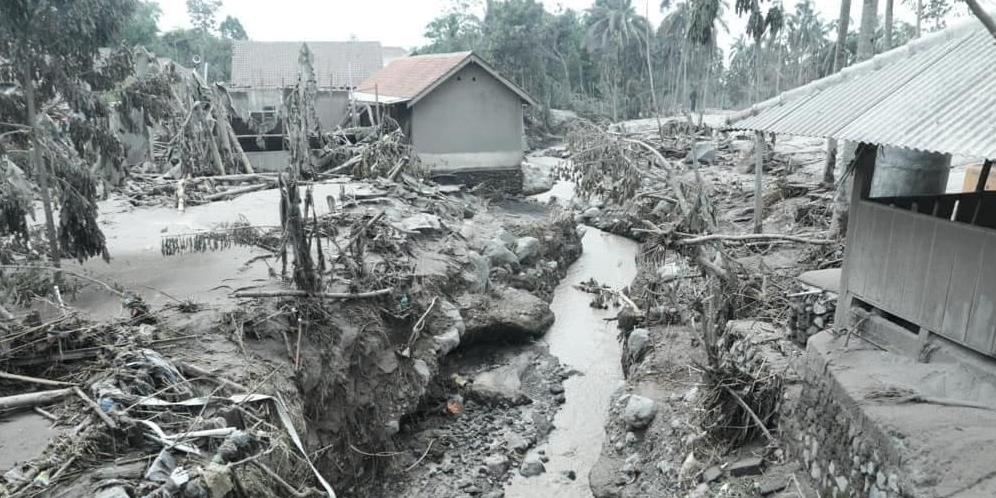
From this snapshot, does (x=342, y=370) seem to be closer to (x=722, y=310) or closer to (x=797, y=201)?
(x=722, y=310)

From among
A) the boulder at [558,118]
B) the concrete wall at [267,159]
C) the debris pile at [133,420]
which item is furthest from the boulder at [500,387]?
the boulder at [558,118]

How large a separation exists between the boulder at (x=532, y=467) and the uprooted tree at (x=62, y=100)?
6.53 meters

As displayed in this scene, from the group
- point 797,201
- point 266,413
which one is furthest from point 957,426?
point 797,201

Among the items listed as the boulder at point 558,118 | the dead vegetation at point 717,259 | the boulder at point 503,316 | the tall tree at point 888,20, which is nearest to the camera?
the dead vegetation at point 717,259

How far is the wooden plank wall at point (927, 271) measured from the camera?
5172 mm

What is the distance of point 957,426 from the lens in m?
4.85

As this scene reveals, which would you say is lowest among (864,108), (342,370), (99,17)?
(342,370)

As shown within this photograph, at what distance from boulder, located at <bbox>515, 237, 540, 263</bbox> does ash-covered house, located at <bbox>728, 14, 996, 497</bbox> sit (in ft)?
30.5

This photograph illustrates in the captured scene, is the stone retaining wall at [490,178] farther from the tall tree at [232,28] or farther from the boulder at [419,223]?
the tall tree at [232,28]

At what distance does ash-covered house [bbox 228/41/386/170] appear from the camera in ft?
65.8

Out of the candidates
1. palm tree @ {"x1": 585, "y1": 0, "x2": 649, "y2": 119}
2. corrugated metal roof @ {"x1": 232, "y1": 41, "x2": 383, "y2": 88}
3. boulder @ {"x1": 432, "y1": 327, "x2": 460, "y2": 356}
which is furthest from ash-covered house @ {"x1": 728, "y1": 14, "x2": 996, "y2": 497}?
palm tree @ {"x1": 585, "y1": 0, "x2": 649, "y2": 119}

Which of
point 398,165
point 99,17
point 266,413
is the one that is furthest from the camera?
point 398,165

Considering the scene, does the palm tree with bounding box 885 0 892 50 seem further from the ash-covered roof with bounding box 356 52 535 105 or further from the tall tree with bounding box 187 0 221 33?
the tall tree with bounding box 187 0 221 33

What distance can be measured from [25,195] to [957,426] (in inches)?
376
